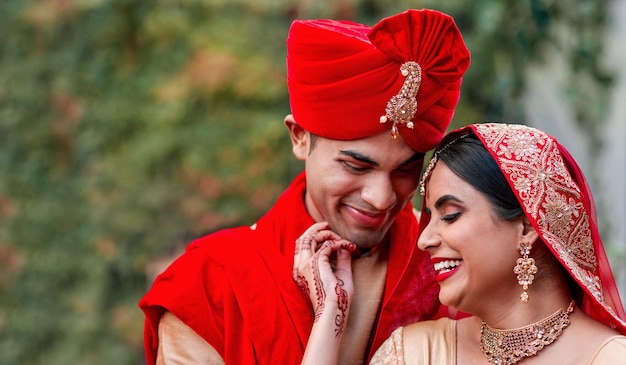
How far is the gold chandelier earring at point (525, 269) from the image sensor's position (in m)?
2.62

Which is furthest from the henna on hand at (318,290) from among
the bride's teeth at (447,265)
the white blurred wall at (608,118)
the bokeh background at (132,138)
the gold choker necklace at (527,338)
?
the bokeh background at (132,138)

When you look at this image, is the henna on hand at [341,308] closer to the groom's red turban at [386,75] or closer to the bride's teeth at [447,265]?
the bride's teeth at [447,265]

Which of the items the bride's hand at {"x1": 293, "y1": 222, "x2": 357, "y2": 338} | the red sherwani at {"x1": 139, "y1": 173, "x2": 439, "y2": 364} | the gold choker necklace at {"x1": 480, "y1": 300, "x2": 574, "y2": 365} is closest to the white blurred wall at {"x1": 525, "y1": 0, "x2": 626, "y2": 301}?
the red sherwani at {"x1": 139, "y1": 173, "x2": 439, "y2": 364}

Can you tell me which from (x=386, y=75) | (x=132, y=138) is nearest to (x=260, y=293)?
(x=386, y=75)

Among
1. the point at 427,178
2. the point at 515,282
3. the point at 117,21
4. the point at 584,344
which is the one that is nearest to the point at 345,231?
the point at 427,178

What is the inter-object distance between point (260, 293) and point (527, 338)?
0.80 meters

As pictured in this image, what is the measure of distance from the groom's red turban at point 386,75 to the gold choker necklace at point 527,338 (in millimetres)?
592

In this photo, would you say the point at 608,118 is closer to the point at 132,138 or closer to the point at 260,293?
the point at 260,293

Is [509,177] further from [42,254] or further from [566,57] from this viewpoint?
[42,254]

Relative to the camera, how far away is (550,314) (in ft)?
8.86

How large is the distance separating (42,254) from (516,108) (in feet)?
18.7

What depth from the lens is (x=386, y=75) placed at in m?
2.85

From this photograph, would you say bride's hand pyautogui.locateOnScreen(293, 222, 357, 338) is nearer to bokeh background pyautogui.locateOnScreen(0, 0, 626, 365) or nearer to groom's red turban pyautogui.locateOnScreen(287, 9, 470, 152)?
groom's red turban pyautogui.locateOnScreen(287, 9, 470, 152)

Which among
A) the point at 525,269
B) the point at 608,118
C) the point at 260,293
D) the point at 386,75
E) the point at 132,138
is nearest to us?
the point at 525,269
